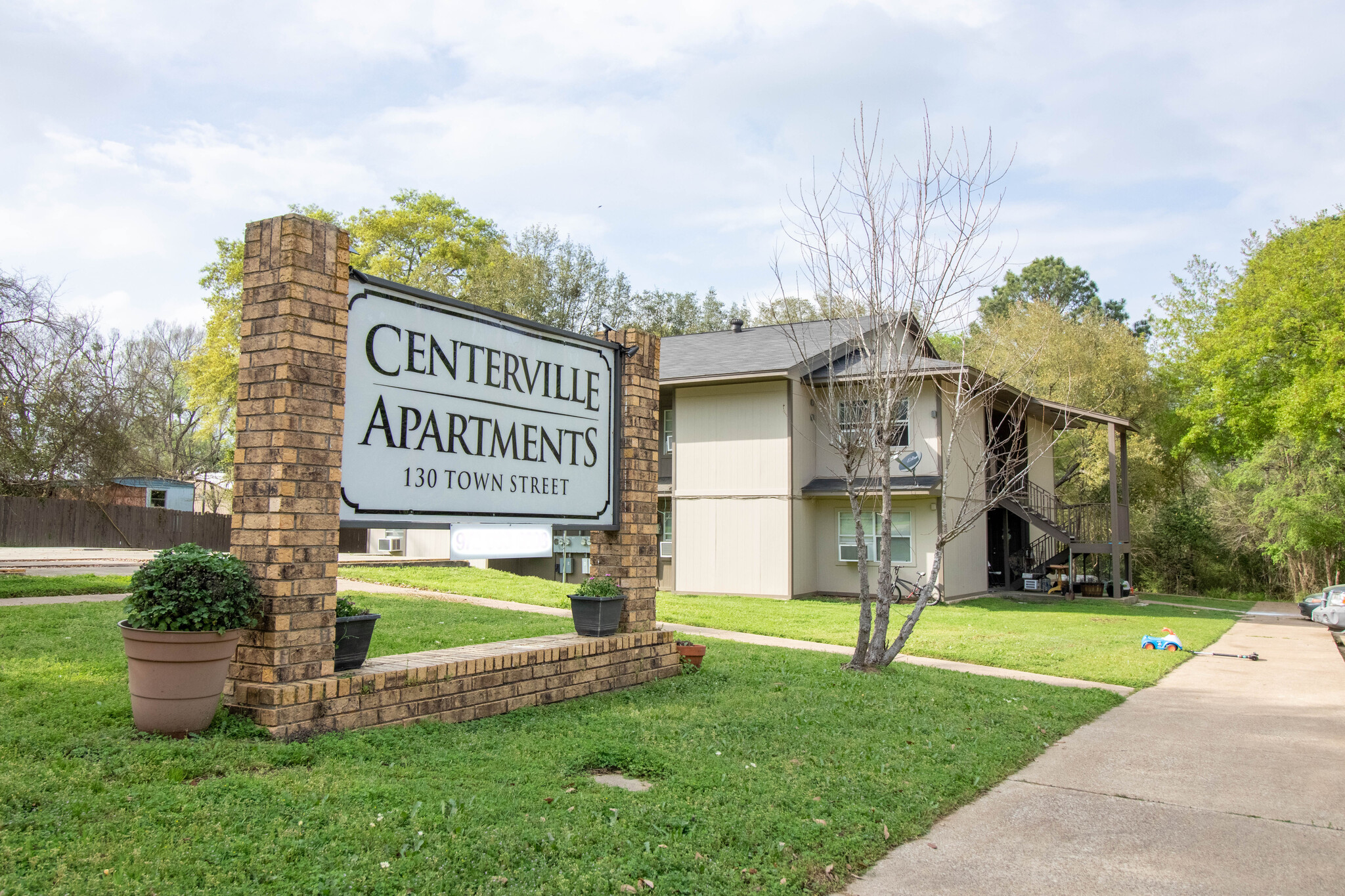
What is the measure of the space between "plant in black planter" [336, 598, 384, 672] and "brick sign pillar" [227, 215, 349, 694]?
0.16 meters

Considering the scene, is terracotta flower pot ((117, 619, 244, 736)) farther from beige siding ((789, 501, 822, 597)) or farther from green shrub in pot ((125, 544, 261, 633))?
beige siding ((789, 501, 822, 597))

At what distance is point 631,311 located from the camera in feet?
131

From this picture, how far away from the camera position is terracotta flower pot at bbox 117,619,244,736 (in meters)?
4.35

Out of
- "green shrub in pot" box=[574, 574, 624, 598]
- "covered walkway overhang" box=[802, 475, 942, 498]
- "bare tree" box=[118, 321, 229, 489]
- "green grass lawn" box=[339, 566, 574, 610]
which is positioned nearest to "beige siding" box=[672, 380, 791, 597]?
"covered walkway overhang" box=[802, 475, 942, 498]

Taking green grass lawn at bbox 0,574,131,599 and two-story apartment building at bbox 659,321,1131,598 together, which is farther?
two-story apartment building at bbox 659,321,1131,598

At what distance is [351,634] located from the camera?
17.1 feet

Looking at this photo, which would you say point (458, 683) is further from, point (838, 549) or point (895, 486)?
point (838, 549)

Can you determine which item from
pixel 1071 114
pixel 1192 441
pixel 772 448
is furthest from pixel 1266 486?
pixel 1071 114

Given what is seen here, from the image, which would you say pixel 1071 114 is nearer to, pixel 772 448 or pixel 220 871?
pixel 772 448

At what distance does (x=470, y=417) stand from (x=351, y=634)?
1.68 metres

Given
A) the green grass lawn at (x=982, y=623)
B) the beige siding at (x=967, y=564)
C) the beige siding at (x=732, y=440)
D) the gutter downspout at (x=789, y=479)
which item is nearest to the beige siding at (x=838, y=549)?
the beige siding at (x=967, y=564)

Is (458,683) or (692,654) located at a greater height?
(458,683)

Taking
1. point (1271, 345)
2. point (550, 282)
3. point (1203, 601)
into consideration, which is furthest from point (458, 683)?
point (550, 282)

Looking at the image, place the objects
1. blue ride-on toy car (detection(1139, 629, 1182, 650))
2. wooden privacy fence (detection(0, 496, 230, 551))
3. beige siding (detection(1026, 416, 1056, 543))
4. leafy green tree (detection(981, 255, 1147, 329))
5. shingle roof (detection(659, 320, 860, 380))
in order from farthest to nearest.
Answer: leafy green tree (detection(981, 255, 1147, 329)) → wooden privacy fence (detection(0, 496, 230, 551)) → beige siding (detection(1026, 416, 1056, 543)) → shingle roof (detection(659, 320, 860, 380)) → blue ride-on toy car (detection(1139, 629, 1182, 650))
